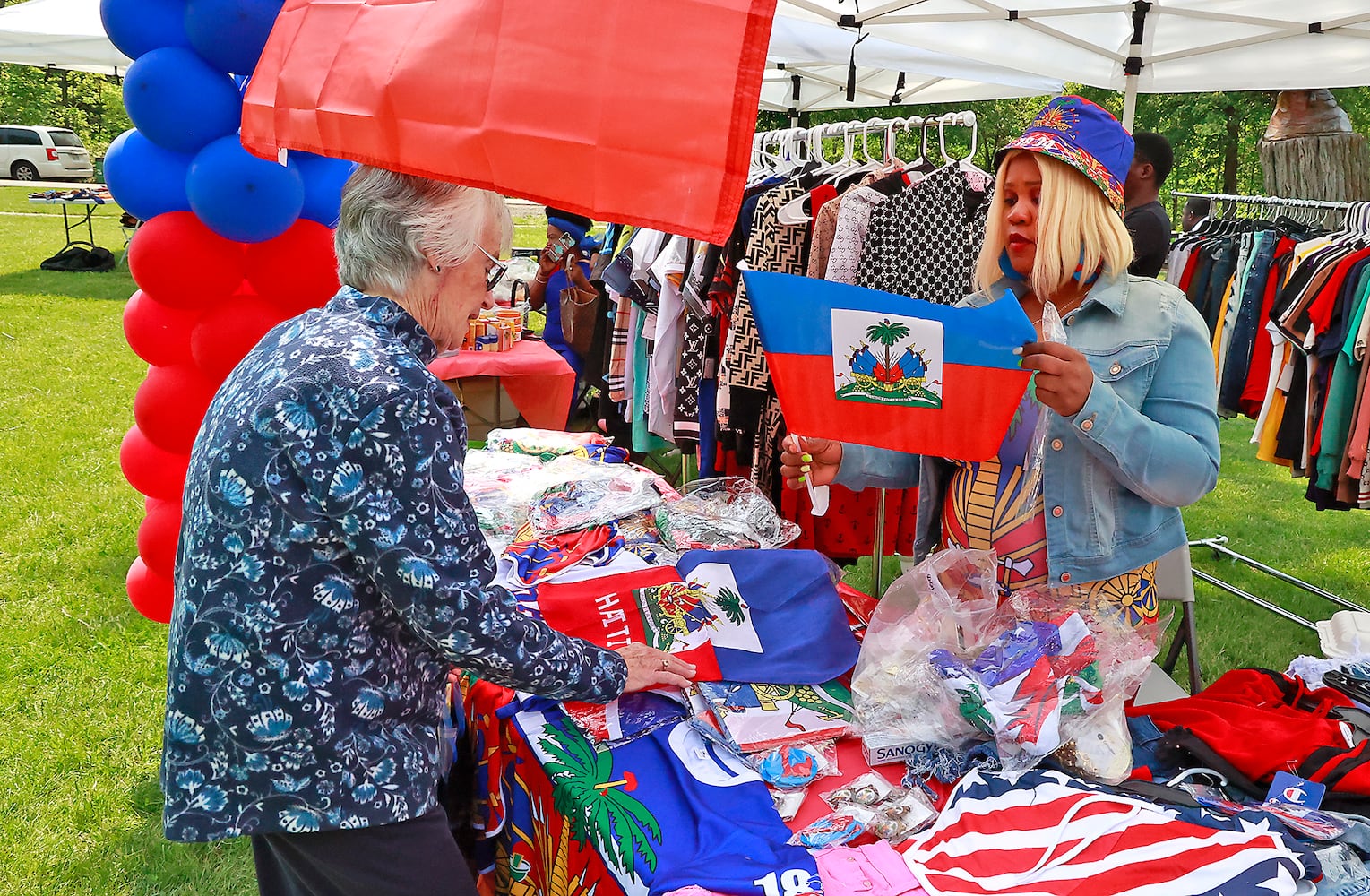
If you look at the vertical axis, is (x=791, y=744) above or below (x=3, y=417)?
above

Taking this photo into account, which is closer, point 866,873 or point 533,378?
point 866,873

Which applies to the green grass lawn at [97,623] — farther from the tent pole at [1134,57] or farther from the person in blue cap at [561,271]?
the person in blue cap at [561,271]

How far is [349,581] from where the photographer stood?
143cm

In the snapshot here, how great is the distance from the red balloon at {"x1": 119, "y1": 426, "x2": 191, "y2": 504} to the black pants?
91.2 inches

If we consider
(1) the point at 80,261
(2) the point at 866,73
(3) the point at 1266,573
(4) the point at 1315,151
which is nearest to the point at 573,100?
(3) the point at 1266,573

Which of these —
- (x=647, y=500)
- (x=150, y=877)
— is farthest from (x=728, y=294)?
(x=150, y=877)

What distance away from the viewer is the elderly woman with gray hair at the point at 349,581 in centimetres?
137

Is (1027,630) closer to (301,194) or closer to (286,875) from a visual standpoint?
(286,875)

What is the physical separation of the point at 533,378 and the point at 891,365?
428 centimetres

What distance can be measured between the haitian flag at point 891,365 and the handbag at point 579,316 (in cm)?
484

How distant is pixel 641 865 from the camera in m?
1.52

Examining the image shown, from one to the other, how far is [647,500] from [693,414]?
6.04 feet

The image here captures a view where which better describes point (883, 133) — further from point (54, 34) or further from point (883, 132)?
point (54, 34)

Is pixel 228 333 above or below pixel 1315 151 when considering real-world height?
below
